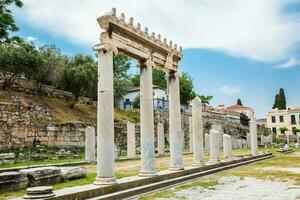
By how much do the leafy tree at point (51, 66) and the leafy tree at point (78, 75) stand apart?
2.19ft

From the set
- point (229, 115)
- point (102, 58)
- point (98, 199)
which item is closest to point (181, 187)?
point (98, 199)

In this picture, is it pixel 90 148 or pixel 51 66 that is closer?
pixel 90 148

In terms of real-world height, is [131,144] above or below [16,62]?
below

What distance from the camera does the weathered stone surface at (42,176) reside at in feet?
35.0

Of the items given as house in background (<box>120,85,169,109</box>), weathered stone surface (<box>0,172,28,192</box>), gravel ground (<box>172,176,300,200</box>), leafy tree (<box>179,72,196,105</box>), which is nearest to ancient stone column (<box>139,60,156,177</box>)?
gravel ground (<box>172,176,300,200</box>)

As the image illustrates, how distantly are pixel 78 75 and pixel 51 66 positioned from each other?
3015 millimetres

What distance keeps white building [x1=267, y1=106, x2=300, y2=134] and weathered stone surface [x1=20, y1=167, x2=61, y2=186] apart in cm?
8342

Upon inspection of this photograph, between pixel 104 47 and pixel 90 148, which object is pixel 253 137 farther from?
pixel 104 47

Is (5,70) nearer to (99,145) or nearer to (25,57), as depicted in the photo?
(25,57)

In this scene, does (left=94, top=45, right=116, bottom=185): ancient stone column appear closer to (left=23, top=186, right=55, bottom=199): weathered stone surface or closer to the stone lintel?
the stone lintel

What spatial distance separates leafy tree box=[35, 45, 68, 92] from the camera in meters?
35.2

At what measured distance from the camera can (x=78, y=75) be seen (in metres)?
35.7

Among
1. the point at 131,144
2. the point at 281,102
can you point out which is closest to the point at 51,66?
the point at 131,144

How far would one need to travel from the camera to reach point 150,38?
12953 mm
